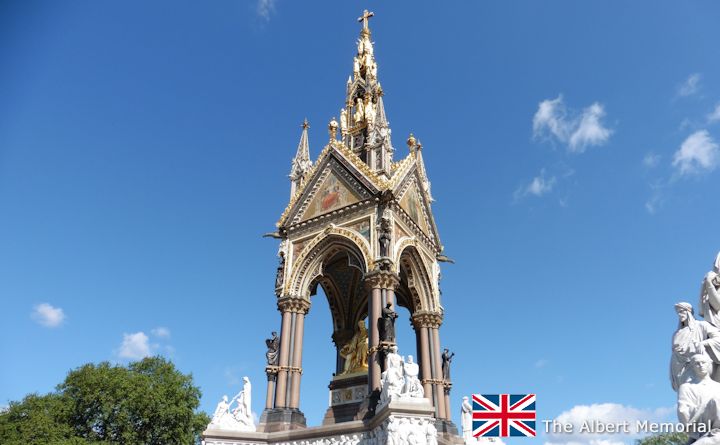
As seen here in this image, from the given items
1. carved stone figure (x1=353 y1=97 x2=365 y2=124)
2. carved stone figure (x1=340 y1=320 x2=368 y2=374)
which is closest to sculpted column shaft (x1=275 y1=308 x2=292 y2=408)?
carved stone figure (x1=340 y1=320 x2=368 y2=374)

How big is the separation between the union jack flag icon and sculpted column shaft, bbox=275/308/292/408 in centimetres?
756

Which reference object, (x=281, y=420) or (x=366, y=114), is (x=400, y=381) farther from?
(x=366, y=114)

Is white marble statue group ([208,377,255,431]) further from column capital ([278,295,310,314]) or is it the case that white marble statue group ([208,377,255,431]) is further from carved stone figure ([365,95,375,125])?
carved stone figure ([365,95,375,125])

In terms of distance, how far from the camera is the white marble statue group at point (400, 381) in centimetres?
1316

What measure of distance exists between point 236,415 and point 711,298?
1403 centimetres

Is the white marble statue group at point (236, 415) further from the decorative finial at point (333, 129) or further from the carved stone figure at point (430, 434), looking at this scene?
the decorative finial at point (333, 129)

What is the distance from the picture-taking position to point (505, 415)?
11.8 meters

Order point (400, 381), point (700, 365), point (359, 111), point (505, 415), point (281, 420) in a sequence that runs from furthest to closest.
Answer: point (359, 111), point (281, 420), point (400, 381), point (505, 415), point (700, 365)

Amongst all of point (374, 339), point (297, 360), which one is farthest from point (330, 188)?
point (374, 339)

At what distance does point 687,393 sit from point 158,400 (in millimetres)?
28557

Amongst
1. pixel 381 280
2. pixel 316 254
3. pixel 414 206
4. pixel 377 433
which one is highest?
pixel 414 206

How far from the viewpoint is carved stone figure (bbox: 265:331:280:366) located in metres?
18.4

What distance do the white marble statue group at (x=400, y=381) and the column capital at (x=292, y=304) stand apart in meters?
5.67

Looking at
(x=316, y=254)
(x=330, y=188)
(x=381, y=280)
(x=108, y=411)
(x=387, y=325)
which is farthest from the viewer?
(x=108, y=411)
